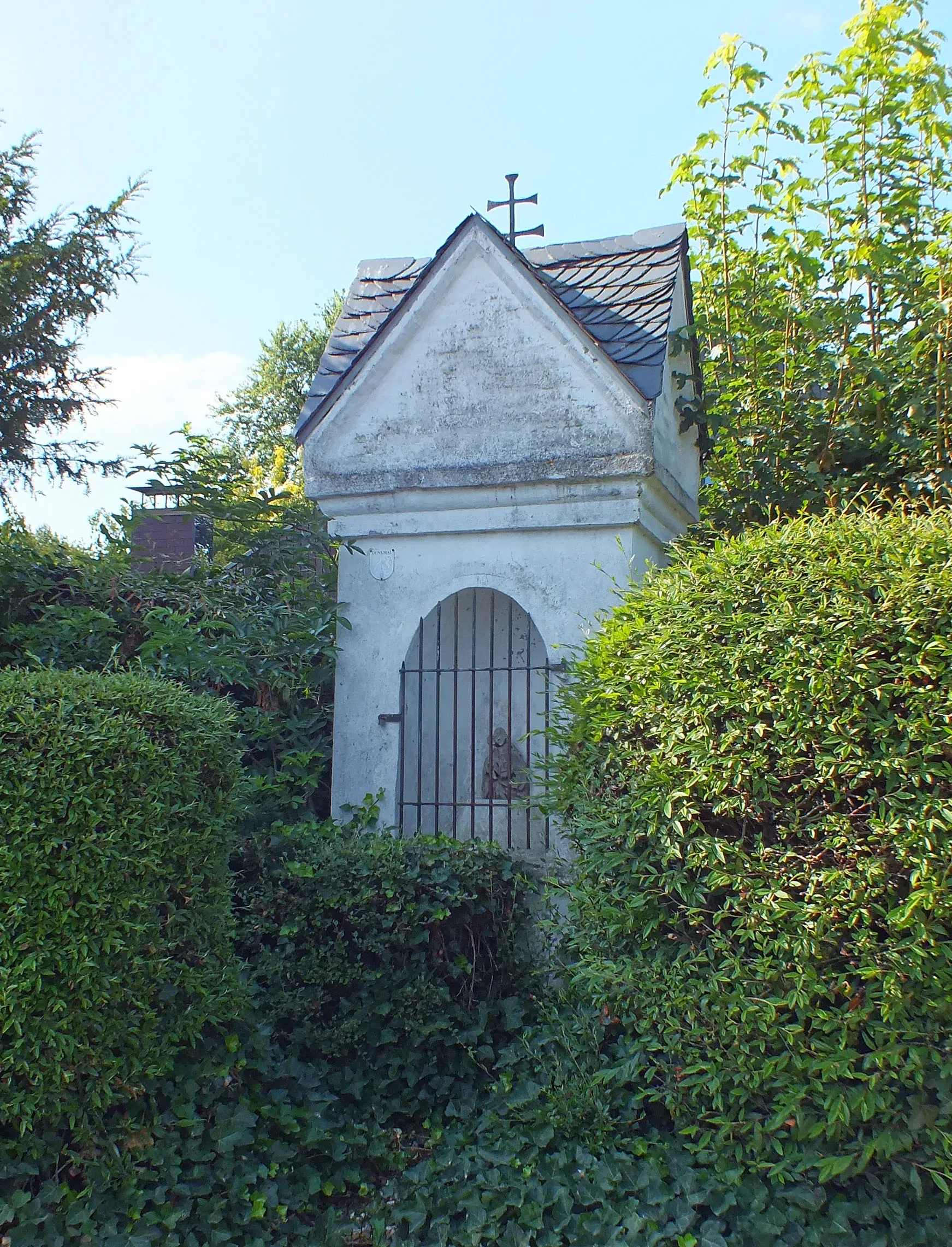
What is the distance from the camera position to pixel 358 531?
5.61 m

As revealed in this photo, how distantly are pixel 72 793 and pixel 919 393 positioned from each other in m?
5.35

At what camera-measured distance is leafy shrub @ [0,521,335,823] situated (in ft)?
16.6

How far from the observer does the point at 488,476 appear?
5301mm

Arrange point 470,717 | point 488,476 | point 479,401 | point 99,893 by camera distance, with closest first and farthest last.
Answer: point 99,893 < point 488,476 < point 479,401 < point 470,717

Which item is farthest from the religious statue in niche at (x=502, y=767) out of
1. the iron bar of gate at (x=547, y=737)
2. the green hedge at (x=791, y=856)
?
the green hedge at (x=791, y=856)

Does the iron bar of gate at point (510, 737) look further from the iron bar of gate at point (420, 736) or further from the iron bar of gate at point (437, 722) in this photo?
the iron bar of gate at point (420, 736)

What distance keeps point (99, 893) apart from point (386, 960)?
1.49m

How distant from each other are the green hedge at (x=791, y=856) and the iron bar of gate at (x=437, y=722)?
1735mm

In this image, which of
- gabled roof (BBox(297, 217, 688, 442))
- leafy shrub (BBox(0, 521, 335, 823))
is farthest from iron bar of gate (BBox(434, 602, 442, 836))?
gabled roof (BBox(297, 217, 688, 442))

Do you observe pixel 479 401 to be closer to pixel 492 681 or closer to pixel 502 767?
pixel 492 681

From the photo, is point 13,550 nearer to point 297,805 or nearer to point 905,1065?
point 297,805

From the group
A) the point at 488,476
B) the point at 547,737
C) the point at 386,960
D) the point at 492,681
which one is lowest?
the point at 386,960

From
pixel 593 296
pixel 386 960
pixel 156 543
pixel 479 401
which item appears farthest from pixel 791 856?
pixel 156 543

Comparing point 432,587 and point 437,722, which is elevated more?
point 432,587
